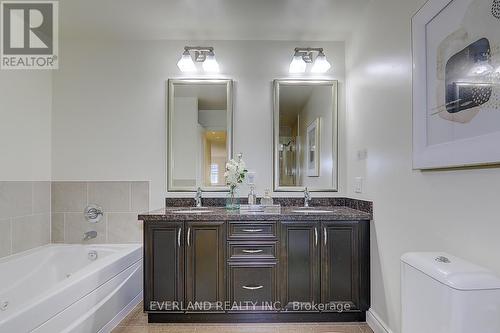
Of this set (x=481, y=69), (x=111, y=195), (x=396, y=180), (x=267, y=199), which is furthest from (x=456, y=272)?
(x=111, y=195)

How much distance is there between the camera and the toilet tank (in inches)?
37.5

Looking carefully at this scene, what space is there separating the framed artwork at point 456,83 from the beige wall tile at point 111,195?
243 cm

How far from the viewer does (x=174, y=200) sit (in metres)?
2.77

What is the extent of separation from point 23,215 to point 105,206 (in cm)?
62

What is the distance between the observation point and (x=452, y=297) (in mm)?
979

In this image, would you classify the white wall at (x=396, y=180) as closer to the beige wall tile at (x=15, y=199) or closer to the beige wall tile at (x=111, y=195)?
the beige wall tile at (x=111, y=195)

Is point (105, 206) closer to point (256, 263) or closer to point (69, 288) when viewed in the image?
point (69, 288)

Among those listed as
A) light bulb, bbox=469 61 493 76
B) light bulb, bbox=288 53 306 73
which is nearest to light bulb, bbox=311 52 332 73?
light bulb, bbox=288 53 306 73

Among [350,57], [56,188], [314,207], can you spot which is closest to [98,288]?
[56,188]

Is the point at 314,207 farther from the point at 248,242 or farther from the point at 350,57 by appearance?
the point at 350,57

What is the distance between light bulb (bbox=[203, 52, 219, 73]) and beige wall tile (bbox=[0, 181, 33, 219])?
187cm

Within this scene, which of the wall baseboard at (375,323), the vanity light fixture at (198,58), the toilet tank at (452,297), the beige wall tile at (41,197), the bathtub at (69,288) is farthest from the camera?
the vanity light fixture at (198,58)

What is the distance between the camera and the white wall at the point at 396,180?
3.88 ft

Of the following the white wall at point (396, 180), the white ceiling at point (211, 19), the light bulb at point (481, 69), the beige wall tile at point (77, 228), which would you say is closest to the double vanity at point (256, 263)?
the white wall at point (396, 180)
